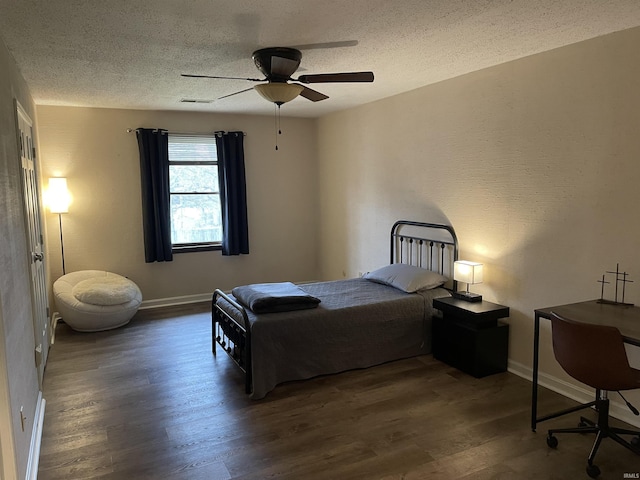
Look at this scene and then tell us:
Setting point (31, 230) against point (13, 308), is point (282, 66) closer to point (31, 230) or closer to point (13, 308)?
point (13, 308)

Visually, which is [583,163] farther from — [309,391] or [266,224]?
[266,224]

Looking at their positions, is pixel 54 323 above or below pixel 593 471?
above

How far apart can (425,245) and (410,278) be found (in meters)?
0.59

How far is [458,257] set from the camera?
4320mm

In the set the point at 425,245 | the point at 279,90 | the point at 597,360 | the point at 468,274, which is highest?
the point at 279,90

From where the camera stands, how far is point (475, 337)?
12.2 ft

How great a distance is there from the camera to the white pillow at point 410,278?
4.33 metres

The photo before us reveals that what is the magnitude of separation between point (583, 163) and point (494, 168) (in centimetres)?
79

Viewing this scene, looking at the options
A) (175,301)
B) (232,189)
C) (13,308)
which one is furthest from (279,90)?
(175,301)

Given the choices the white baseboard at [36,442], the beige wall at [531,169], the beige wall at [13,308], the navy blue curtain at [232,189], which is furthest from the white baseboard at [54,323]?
the beige wall at [531,169]

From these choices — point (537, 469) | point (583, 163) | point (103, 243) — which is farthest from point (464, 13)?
point (103, 243)

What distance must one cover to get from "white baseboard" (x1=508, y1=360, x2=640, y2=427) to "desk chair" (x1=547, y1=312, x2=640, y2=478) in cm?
33

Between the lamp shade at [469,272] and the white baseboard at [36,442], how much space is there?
131 inches

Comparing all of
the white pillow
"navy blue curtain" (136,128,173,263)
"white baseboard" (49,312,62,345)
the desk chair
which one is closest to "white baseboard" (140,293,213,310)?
"navy blue curtain" (136,128,173,263)
